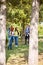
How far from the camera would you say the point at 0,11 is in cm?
712

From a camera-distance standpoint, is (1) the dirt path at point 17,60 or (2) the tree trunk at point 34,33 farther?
(1) the dirt path at point 17,60

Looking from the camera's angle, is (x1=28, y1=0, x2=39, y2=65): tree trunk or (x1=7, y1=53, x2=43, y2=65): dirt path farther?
(x1=7, y1=53, x2=43, y2=65): dirt path

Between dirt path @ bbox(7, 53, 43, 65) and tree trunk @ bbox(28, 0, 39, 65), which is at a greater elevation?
tree trunk @ bbox(28, 0, 39, 65)

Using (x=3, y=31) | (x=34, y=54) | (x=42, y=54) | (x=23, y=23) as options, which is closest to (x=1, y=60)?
(x=3, y=31)

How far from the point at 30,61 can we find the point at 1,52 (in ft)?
4.51

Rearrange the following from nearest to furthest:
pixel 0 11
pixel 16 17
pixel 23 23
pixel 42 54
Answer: pixel 0 11 < pixel 42 54 < pixel 16 17 < pixel 23 23

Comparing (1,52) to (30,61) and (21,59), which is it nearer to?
(30,61)

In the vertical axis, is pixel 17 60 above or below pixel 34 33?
below

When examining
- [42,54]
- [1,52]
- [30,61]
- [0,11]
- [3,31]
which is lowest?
[42,54]

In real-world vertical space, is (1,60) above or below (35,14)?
below

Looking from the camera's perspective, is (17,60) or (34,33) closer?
(34,33)

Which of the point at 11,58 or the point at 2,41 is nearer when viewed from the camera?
the point at 2,41

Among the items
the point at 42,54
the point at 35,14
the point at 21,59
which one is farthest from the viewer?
the point at 42,54

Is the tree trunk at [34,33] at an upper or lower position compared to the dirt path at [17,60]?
upper
